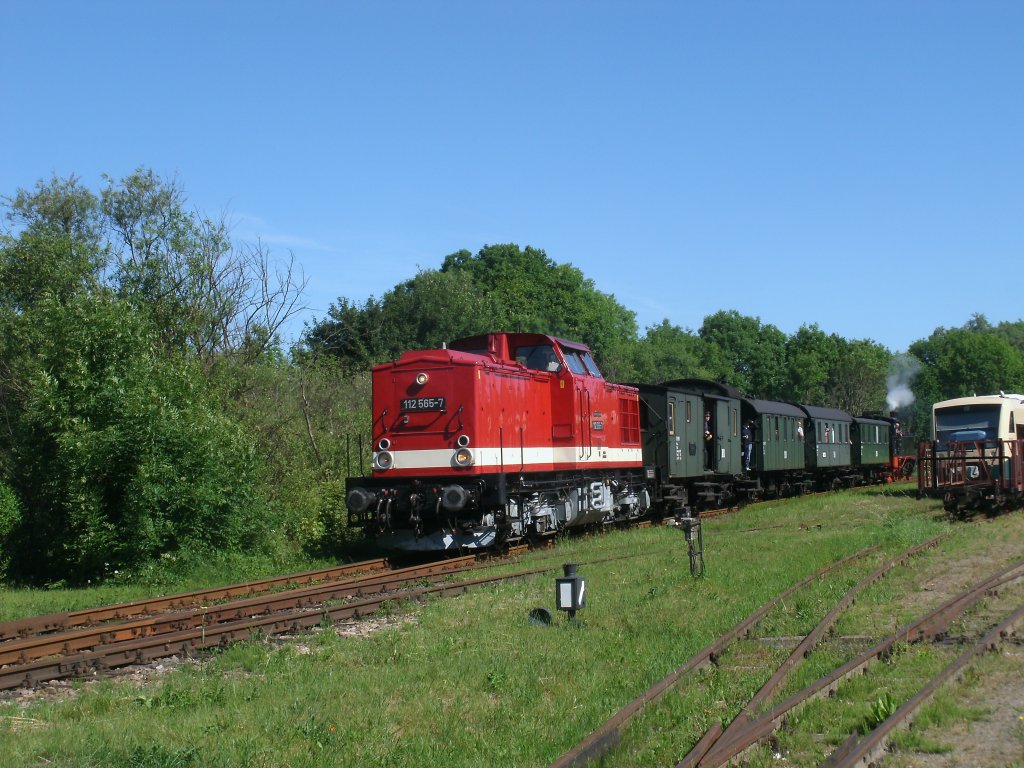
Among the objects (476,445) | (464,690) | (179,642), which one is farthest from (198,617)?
(476,445)

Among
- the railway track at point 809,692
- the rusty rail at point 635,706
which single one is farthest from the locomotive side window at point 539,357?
the rusty rail at point 635,706

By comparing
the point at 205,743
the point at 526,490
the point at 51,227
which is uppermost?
the point at 51,227

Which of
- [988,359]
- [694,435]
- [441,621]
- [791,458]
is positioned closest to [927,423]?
[988,359]

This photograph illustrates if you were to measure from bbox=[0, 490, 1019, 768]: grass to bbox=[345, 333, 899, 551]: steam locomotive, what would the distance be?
355 cm

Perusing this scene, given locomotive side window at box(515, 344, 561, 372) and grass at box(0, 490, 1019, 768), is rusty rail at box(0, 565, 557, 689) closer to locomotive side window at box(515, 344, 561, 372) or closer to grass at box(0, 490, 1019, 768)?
grass at box(0, 490, 1019, 768)

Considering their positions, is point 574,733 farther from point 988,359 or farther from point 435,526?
point 988,359

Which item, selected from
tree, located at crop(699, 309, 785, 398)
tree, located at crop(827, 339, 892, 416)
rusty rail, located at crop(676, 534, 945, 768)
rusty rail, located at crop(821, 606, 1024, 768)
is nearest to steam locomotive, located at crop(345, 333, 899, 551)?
rusty rail, located at crop(676, 534, 945, 768)

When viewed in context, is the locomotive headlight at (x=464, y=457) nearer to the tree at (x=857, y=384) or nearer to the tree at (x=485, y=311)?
the tree at (x=485, y=311)

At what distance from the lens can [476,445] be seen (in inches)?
647

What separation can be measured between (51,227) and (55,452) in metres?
11.0

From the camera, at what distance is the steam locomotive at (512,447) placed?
1653 cm

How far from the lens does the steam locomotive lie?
54.2ft

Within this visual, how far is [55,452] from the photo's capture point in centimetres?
1862

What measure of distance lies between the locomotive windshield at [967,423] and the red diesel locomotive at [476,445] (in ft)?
41.3
